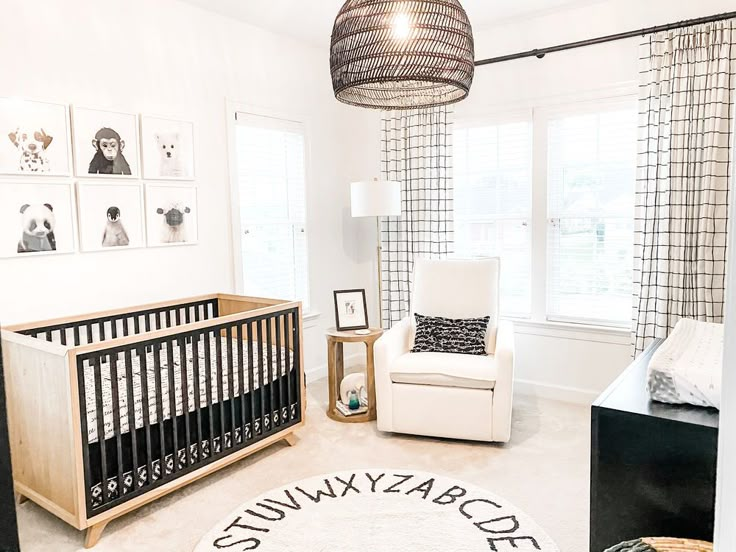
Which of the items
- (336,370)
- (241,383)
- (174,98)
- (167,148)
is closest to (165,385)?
(241,383)

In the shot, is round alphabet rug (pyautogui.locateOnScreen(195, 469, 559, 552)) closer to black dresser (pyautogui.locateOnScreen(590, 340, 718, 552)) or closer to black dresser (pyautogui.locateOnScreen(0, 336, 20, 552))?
black dresser (pyautogui.locateOnScreen(590, 340, 718, 552))

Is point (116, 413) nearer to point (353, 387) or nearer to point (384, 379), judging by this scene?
point (384, 379)

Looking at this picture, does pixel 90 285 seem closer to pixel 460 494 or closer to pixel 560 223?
pixel 460 494

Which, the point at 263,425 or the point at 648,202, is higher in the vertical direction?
the point at 648,202

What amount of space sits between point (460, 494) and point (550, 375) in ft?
5.49

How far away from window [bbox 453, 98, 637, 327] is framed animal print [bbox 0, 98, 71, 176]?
2612 mm

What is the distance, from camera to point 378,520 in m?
2.46

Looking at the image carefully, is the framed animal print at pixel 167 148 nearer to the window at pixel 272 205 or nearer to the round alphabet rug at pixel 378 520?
the window at pixel 272 205

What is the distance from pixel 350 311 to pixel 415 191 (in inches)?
46.2

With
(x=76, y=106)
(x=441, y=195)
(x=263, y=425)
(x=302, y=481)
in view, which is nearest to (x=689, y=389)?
(x=302, y=481)

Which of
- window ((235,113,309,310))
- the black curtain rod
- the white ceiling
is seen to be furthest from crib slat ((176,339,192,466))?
the black curtain rod

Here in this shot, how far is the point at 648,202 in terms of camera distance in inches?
136

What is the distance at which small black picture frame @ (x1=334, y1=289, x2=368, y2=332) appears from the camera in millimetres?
3773

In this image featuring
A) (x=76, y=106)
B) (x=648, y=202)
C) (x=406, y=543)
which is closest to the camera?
(x=406, y=543)
